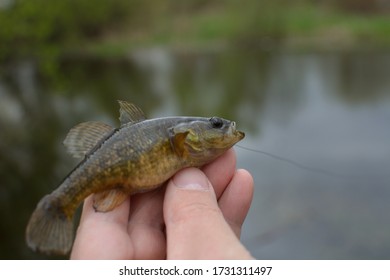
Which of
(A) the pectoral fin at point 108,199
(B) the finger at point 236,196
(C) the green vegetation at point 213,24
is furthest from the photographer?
(C) the green vegetation at point 213,24

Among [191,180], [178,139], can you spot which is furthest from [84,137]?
[191,180]

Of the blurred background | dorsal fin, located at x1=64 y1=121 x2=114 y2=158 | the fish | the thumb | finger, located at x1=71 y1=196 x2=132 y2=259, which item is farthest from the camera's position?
the blurred background

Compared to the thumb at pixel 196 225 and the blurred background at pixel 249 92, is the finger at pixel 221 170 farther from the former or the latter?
the blurred background at pixel 249 92

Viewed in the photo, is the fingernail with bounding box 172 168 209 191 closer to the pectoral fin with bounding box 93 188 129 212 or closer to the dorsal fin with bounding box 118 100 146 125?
the pectoral fin with bounding box 93 188 129 212

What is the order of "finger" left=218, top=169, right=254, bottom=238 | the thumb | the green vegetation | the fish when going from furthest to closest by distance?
the green vegetation
"finger" left=218, top=169, right=254, bottom=238
the fish
the thumb

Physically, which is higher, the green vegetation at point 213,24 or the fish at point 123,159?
the fish at point 123,159

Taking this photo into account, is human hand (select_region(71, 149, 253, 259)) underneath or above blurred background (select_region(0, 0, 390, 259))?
above

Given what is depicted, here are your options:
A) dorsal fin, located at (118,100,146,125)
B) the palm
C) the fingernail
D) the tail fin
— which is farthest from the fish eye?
the tail fin

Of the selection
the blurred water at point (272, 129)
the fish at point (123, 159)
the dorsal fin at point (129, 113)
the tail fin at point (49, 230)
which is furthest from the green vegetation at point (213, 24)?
the tail fin at point (49, 230)
